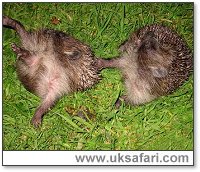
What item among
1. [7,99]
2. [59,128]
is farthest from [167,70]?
[7,99]

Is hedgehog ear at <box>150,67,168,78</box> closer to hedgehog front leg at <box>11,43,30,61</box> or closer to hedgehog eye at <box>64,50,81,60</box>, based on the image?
hedgehog eye at <box>64,50,81,60</box>

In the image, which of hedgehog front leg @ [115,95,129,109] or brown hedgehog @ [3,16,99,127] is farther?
hedgehog front leg @ [115,95,129,109]

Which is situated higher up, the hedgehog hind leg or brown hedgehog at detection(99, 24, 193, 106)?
brown hedgehog at detection(99, 24, 193, 106)

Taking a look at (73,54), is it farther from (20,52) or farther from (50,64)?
(20,52)

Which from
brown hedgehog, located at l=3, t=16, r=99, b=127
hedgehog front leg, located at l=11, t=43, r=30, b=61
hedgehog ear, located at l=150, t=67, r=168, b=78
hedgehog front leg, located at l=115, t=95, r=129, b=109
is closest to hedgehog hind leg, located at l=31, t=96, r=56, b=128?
brown hedgehog, located at l=3, t=16, r=99, b=127

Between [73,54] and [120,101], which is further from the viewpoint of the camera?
[120,101]

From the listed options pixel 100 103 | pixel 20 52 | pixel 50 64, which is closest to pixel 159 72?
pixel 100 103
